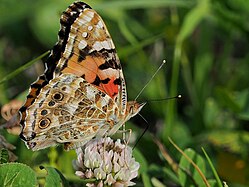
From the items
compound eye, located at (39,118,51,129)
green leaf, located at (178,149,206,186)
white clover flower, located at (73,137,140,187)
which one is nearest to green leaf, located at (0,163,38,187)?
white clover flower, located at (73,137,140,187)

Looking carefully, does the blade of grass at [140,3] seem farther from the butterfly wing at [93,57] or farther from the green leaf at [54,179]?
the green leaf at [54,179]

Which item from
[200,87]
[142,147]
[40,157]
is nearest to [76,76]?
[40,157]

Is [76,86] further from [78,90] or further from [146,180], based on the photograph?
[146,180]

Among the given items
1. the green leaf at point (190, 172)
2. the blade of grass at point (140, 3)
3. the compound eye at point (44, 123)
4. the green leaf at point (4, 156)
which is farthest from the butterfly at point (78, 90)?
the blade of grass at point (140, 3)

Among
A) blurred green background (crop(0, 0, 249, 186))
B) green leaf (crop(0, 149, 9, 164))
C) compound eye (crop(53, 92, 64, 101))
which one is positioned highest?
compound eye (crop(53, 92, 64, 101))

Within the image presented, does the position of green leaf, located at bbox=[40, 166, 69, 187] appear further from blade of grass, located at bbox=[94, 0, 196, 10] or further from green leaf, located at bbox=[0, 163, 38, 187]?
blade of grass, located at bbox=[94, 0, 196, 10]

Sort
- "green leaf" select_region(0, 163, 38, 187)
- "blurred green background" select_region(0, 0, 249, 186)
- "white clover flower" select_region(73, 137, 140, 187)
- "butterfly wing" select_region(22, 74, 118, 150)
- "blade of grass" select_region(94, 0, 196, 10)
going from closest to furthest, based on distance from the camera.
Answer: "green leaf" select_region(0, 163, 38, 187)
"white clover flower" select_region(73, 137, 140, 187)
"butterfly wing" select_region(22, 74, 118, 150)
"blurred green background" select_region(0, 0, 249, 186)
"blade of grass" select_region(94, 0, 196, 10)
